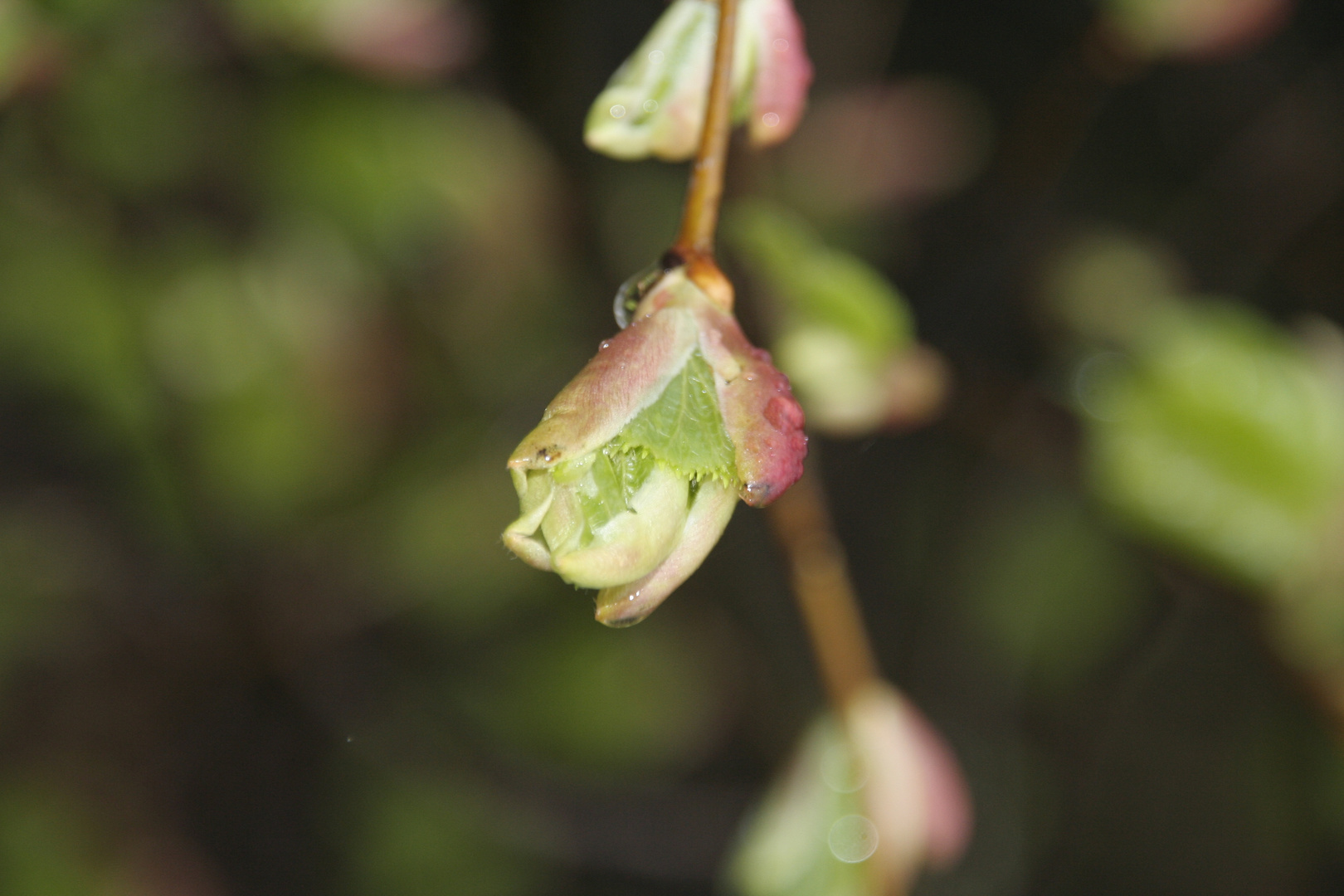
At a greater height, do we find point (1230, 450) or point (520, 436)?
point (1230, 450)

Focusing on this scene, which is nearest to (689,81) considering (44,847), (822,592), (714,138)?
(714,138)

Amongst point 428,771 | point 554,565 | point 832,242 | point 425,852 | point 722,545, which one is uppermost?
point 554,565

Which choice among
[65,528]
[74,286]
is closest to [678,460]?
[74,286]

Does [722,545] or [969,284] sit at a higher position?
[969,284]

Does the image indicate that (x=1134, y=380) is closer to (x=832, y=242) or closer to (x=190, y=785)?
(x=832, y=242)

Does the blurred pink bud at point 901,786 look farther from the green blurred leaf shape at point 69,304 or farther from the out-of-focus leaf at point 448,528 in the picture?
the green blurred leaf shape at point 69,304

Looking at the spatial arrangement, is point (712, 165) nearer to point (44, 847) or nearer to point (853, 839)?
point (853, 839)

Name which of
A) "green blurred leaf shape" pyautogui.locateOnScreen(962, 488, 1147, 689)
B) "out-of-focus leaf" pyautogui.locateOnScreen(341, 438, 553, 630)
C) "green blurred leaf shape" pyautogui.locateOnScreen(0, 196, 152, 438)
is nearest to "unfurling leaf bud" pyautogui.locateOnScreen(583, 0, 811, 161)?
"green blurred leaf shape" pyautogui.locateOnScreen(0, 196, 152, 438)
